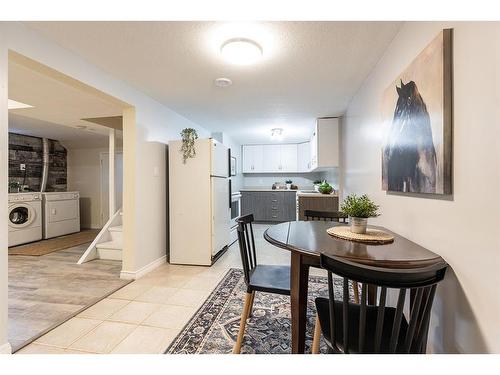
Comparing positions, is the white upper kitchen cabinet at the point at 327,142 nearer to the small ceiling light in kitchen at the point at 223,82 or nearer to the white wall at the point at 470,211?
the small ceiling light in kitchen at the point at 223,82

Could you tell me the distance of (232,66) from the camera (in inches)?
88.2

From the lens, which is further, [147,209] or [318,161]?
[318,161]

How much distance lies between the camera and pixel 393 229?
181 cm

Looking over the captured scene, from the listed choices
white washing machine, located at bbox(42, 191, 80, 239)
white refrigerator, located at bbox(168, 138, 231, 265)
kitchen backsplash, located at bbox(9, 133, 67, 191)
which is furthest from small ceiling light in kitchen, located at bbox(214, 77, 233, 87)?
kitchen backsplash, located at bbox(9, 133, 67, 191)

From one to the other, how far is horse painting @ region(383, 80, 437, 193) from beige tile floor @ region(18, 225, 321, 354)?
5.90 ft

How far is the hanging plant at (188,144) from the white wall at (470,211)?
2.49 metres

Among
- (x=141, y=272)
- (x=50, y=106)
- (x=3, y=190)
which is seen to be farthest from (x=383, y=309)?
(x=50, y=106)

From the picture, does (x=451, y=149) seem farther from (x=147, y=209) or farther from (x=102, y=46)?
(x=147, y=209)

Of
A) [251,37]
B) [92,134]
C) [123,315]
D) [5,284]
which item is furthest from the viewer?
[92,134]

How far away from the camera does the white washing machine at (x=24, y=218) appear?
4.22 meters

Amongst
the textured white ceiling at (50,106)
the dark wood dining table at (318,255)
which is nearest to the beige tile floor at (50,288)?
the dark wood dining table at (318,255)

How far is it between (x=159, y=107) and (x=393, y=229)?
3004 mm

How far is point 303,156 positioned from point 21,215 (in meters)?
5.91

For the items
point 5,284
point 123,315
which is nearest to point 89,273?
point 123,315
